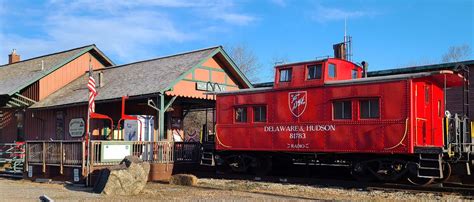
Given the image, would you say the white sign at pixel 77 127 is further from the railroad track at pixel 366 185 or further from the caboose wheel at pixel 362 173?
the caboose wheel at pixel 362 173

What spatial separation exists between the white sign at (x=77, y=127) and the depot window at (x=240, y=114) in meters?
8.84

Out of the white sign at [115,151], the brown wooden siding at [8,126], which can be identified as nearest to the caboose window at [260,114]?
the white sign at [115,151]

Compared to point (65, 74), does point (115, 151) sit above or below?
below

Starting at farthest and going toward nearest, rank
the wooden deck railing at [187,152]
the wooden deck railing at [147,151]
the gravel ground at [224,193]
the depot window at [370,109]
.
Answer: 1. the wooden deck railing at [187,152]
2. the wooden deck railing at [147,151]
3. the depot window at [370,109]
4. the gravel ground at [224,193]

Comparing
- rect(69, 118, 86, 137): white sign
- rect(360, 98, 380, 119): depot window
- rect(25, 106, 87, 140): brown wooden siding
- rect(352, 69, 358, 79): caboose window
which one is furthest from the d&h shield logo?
rect(25, 106, 87, 140): brown wooden siding

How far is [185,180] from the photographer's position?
16297mm

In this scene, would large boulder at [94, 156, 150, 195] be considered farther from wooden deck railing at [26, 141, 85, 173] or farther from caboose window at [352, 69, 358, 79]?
caboose window at [352, 69, 358, 79]

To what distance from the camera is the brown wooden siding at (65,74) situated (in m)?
26.9

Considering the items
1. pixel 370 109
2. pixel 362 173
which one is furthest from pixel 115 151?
pixel 370 109

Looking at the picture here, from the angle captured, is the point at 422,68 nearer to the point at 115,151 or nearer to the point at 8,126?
the point at 115,151

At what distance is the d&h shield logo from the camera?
16.8 m

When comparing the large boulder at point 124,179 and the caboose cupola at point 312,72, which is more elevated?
the caboose cupola at point 312,72

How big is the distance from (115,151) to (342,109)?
782 centimetres

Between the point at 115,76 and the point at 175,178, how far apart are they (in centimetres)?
1045
